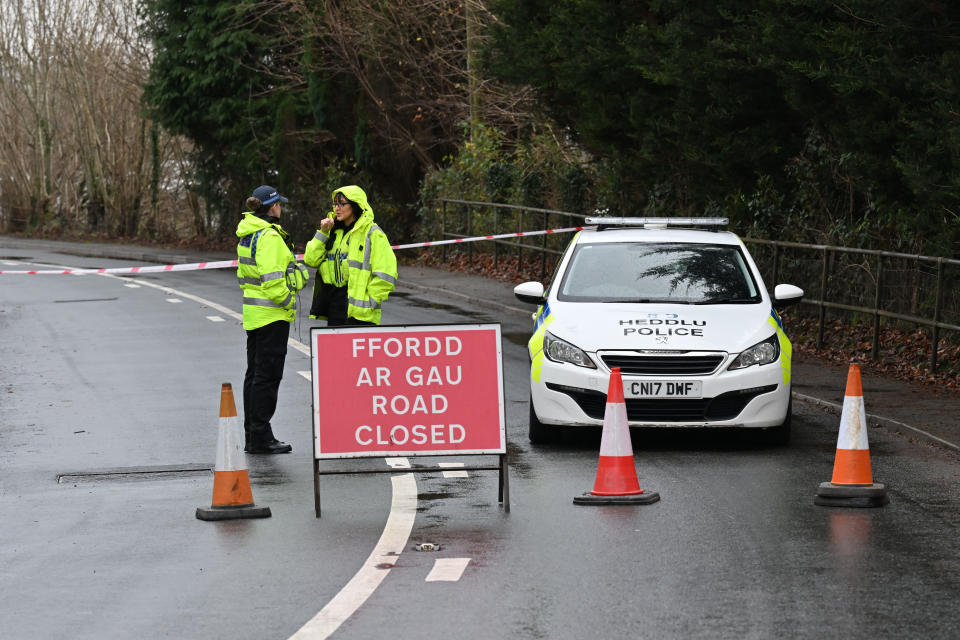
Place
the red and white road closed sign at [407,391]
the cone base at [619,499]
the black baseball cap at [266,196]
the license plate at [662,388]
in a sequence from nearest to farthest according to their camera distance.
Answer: the red and white road closed sign at [407,391], the cone base at [619,499], the license plate at [662,388], the black baseball cap at [266,196]

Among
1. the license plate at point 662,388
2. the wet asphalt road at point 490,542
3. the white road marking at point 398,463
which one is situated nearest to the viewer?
the wet asphalt road at point 490,542

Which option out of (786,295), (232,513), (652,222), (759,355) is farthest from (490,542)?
(652,222)

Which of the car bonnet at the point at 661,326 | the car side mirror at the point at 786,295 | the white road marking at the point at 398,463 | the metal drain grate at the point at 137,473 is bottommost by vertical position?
the metal drain grate at the point at 137,473

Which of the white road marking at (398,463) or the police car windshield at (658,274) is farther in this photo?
the police car windshield at (658,274)

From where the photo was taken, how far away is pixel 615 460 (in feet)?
29.1

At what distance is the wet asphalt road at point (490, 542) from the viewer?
253 inches

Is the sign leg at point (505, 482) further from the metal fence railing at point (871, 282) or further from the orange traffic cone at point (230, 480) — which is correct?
the metal fence railing at point (871, 282)

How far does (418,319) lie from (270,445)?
9.59 m

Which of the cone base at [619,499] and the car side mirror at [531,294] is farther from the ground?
the car side mirror at [531,294]

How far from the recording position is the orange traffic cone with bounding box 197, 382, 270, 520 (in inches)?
337

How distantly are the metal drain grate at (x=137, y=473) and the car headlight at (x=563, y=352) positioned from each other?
2.50 meters

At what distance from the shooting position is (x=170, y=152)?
46219 mm

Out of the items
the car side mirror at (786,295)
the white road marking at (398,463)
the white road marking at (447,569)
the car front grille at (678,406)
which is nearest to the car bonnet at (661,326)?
the car side mirror at (786,295)

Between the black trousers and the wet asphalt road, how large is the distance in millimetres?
287
